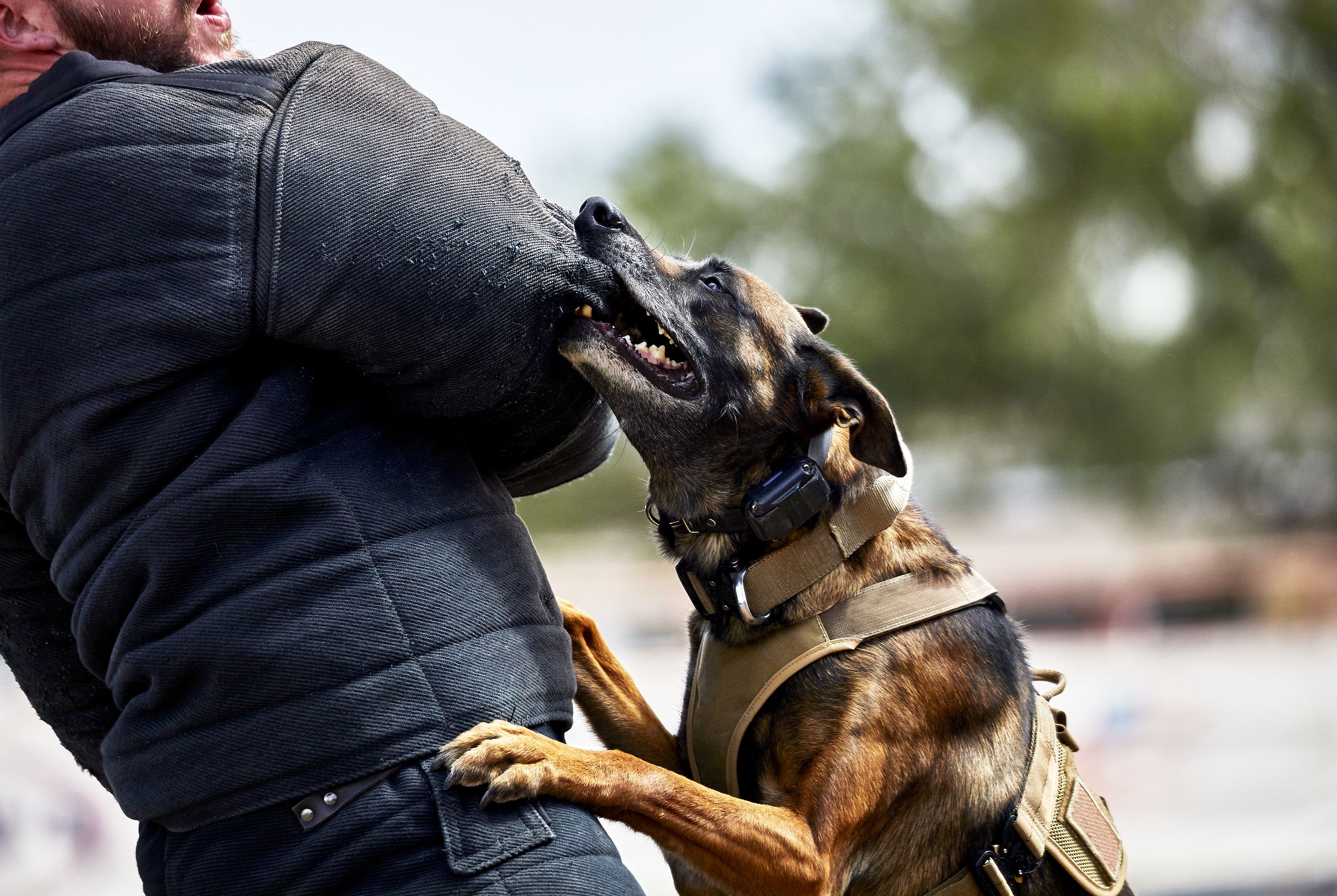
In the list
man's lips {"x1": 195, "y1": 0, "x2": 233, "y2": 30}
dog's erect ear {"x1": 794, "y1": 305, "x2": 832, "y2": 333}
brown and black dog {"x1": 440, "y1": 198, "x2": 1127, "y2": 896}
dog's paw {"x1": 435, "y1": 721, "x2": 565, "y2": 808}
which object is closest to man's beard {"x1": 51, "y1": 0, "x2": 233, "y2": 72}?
man's lips {"x1": 195, "y1": 0, "x2": 233, "y2": 30}

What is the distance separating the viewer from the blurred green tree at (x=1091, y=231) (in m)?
22.7

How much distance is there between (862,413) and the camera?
265cm

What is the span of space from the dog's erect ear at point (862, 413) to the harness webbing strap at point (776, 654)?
252 millimetres

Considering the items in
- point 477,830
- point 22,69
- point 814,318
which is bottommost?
point 477,830

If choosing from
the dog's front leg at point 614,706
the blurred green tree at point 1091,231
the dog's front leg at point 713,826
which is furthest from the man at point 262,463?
the blurred green tree at point 1091,231

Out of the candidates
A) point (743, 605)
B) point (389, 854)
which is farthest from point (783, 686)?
point (389, 854)

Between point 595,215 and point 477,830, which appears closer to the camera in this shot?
point 477,830

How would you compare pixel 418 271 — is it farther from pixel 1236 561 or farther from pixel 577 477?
pixel 1236 561

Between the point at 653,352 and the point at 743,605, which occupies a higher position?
the point at 653,352

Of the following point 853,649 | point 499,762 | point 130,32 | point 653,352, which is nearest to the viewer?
point 499,762

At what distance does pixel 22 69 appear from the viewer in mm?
2045

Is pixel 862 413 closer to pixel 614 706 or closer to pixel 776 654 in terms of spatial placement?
pixel 776 654

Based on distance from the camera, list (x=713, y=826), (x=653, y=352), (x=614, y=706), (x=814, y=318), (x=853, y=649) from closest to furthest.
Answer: (x=713, y=826), (x=853, y=649), (x=614, y=706), (x=653, y=352), (x=814, y=318)

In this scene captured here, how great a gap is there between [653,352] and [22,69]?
1422 millimetres
